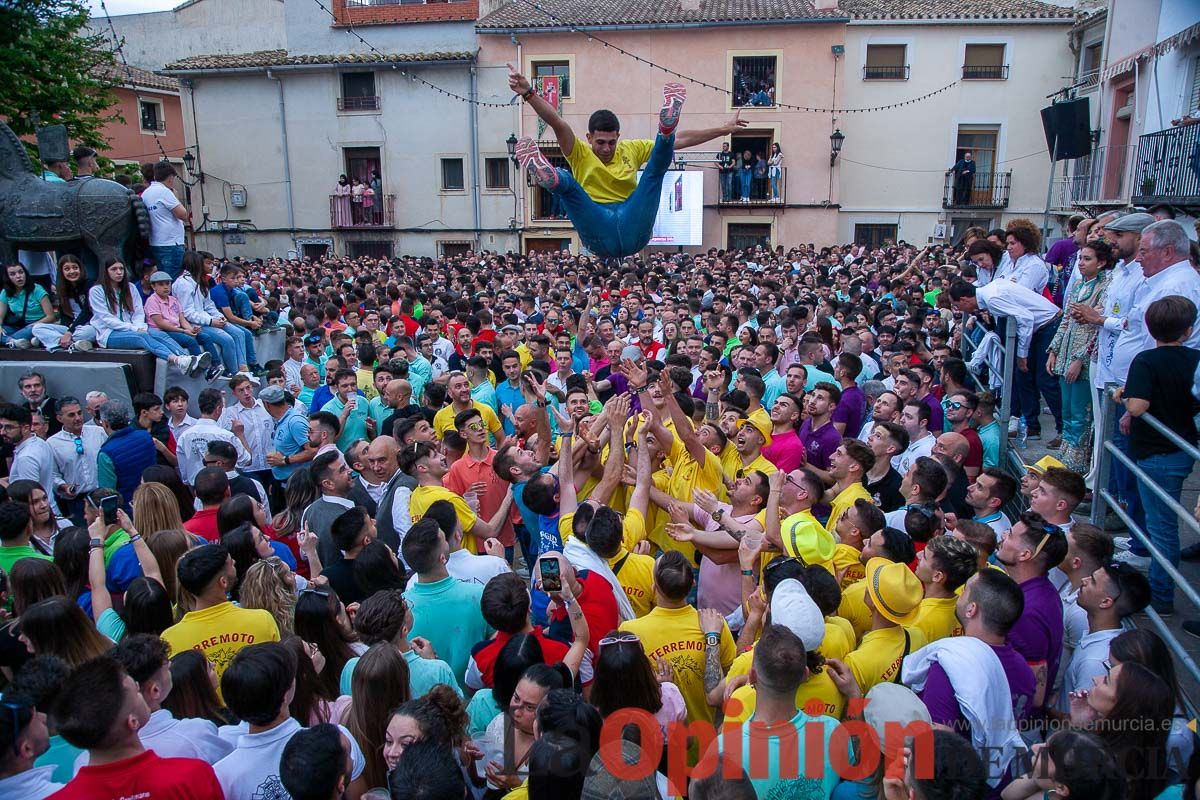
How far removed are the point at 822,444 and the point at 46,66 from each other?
676 inches

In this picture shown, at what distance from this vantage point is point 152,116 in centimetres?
2814

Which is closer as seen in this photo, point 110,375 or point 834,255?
point 110,375

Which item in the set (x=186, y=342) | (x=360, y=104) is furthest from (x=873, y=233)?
(x=186, y=342)

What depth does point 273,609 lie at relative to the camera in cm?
357

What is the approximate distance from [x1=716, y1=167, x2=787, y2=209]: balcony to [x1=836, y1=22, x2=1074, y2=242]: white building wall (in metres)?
2.08

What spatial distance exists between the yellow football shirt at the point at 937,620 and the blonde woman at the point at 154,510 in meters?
3.59

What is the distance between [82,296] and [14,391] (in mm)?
1105

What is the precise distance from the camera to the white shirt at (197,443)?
5.91 m

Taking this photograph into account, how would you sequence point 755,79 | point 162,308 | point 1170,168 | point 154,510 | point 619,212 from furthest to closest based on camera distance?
point 755,79 < point 1170,168 < point 162,308 < point 619,212 < point 154,510

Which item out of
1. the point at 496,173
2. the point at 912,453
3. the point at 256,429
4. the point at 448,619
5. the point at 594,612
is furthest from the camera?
the point at 496,173

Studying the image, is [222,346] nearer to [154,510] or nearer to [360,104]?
[154,510]

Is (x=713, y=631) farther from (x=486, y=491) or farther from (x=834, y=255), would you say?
(x=834, y=255)

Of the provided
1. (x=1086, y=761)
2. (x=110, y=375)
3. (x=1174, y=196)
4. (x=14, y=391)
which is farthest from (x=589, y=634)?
(x=1174, y=196)

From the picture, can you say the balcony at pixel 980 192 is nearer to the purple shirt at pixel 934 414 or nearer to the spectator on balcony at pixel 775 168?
the spectator on balcony at pixel 775 168
